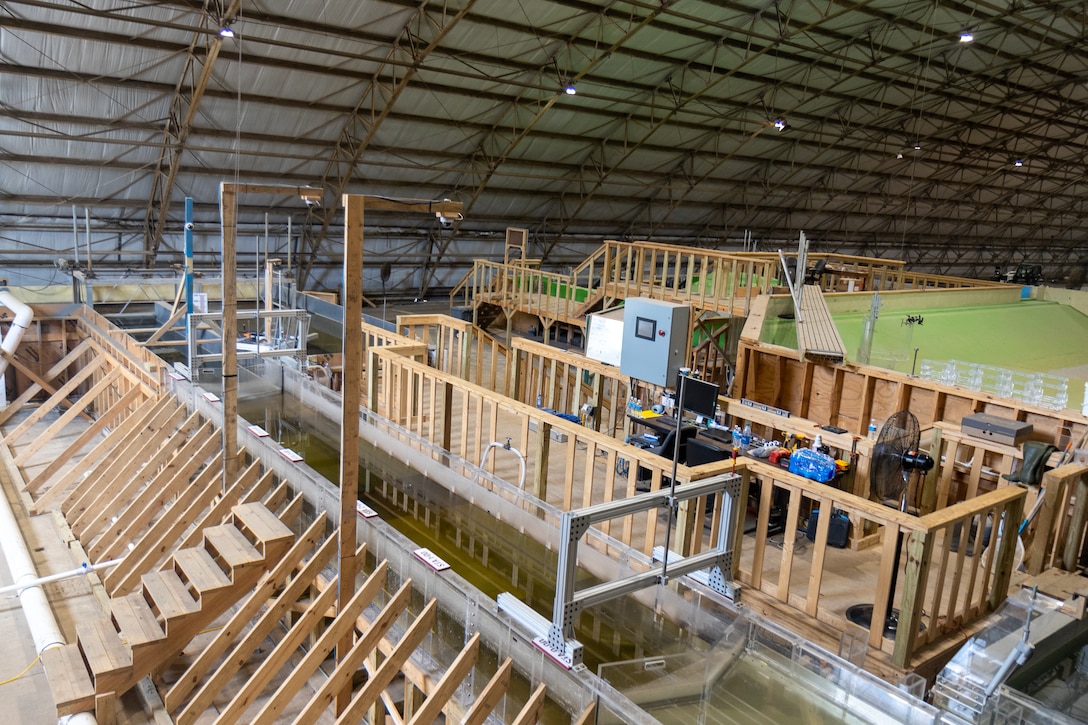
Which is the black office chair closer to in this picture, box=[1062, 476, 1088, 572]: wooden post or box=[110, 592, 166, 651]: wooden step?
box=[1062, 476, 1088, 572]: wooden post

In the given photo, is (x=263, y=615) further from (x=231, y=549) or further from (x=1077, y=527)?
(x=1077, y=527)

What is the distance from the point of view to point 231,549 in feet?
18.8

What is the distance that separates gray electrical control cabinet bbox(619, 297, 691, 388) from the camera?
4.80 metres

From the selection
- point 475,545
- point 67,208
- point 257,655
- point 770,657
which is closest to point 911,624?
point 770,657

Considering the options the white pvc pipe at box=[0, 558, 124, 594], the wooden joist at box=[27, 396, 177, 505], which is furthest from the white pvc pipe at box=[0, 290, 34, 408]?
the white pvc pipe at box=[0, 558, 124, 594]

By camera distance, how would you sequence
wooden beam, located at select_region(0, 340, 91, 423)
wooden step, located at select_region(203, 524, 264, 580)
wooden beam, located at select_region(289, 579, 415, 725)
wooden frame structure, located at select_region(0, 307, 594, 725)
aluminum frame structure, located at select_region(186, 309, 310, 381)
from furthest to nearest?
wooden beam, located at select_region(0, 340, 91, 423) → aluminum frame structure, located at select_region(186, 309, 310, 381) → wooden step, located at select_region(203, 524, 264, 580) → wooden frame structure, located at select_region(0, 307, 594, 725) → wooden beam, located at select_region(289, 579, 415, 725)

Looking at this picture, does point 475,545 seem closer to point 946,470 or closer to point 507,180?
point 946,470

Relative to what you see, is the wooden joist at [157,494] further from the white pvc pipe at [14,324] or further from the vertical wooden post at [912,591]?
the vertical wooden post at [912,591]

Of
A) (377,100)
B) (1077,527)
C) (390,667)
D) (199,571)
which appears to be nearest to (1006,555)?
(1077,527)

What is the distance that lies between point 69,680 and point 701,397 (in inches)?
201

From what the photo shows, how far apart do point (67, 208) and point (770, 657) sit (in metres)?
19.3

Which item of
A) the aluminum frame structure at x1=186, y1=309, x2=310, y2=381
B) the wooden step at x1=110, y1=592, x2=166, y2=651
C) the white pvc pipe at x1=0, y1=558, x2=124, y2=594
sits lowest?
the white pvc pipe at x1=0, y1=558, x2=124, y2=594

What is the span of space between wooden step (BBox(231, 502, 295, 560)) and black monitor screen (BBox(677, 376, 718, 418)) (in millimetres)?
3344

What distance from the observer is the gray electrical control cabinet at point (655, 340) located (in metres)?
4.80
